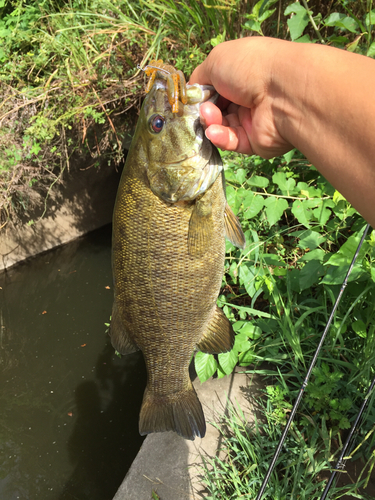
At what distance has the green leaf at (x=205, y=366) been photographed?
2265 mm

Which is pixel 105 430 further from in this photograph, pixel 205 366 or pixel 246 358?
pixel 246 358

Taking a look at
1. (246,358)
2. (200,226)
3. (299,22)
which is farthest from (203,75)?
(246,358)

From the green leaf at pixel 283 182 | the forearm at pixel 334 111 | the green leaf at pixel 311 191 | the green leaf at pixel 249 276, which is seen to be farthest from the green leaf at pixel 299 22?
the green leaf at pixel 249 276

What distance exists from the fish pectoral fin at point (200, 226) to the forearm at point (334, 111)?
431 mm

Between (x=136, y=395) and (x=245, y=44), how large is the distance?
340cm

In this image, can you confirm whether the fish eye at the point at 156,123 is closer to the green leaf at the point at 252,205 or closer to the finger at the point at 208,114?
the finger at the point at 208,114

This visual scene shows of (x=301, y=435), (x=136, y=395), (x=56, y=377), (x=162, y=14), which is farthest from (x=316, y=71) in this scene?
(x=56, y=377)

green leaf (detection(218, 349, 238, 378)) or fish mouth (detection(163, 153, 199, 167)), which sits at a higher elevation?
fish mouth (detection(163, 153, 199, 167))

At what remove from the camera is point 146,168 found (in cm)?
133

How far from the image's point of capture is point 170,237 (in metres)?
1.37

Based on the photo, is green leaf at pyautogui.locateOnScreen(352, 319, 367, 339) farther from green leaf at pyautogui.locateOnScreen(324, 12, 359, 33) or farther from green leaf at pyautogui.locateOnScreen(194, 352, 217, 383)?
green leaf at pyautogui.locateOnScreen(324, 12, 359, 33)

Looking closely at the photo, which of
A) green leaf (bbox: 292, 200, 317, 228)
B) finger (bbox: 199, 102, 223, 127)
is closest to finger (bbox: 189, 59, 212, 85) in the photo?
finger (bbox: 199, 102, 223, 127)

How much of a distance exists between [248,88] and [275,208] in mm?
1108

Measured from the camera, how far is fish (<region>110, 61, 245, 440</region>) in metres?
1.28
